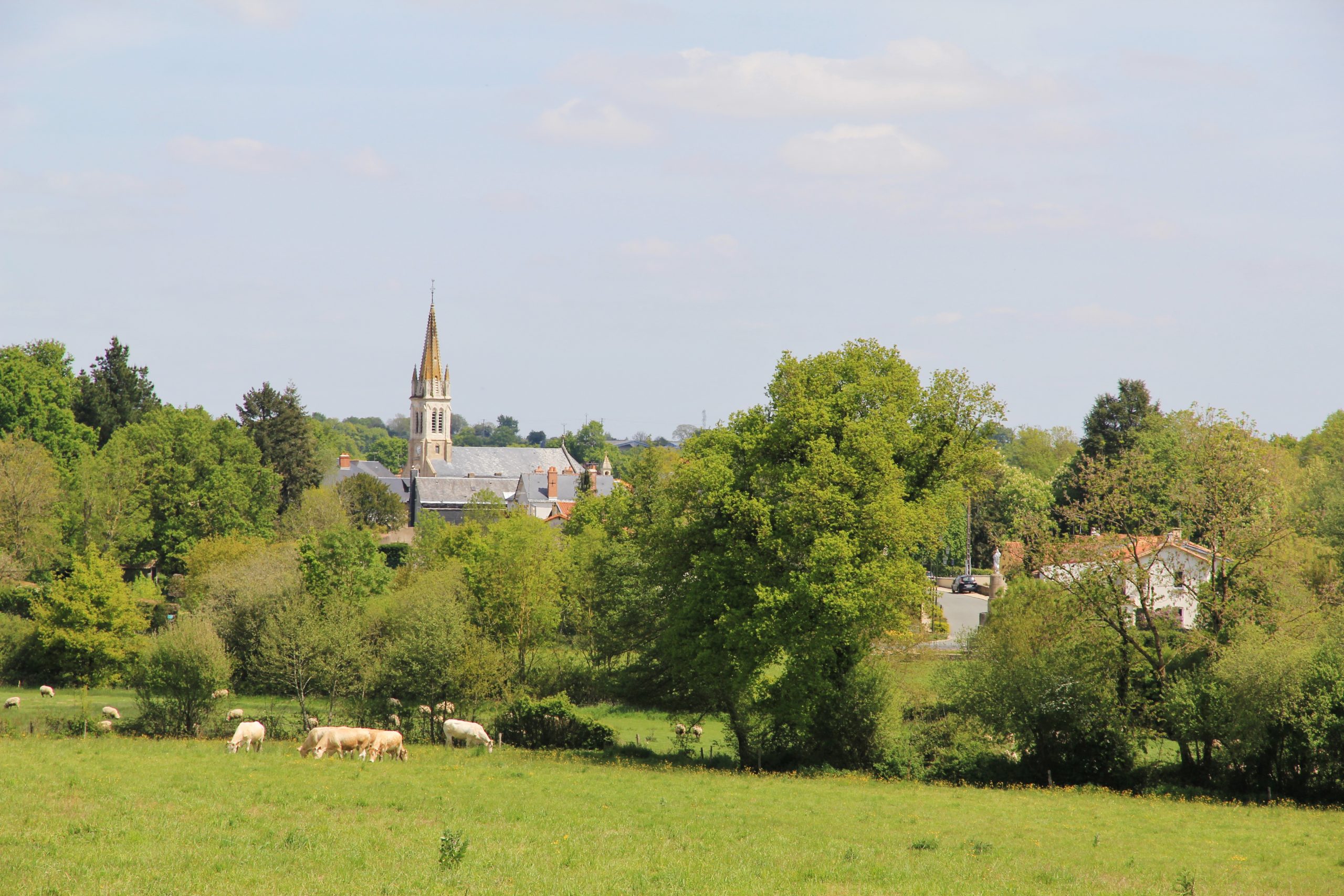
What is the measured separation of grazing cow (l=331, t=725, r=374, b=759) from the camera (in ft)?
101

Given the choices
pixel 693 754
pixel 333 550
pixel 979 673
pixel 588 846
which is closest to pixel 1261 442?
pixel 979 673

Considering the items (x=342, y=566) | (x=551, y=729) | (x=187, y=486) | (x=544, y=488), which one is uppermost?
(x=544, y=488)

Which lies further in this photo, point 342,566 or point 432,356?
point 432,356

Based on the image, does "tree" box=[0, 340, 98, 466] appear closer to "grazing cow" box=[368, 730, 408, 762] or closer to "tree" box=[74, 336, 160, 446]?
"tree" box=[74, 336, 160, 446]

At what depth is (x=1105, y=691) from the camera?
31016 millimetres

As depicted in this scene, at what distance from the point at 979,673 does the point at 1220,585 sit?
24.3 ft

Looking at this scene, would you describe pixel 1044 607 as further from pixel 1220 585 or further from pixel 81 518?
pixel 81 518

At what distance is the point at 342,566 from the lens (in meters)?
52.7

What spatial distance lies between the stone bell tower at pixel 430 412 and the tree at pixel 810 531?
13228 cm

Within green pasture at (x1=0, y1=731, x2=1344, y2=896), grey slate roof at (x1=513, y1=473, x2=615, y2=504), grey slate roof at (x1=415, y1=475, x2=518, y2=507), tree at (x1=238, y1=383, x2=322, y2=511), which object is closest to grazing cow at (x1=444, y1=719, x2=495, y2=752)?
green pasture at (x1=0, y1=731, x2=1344, y2=896)

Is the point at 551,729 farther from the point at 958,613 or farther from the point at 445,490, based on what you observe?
the point at 445,490

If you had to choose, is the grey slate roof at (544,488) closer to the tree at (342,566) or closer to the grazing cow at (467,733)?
the tree at (342,566)

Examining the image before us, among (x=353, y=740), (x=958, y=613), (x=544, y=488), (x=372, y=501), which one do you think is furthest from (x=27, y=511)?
(x=544, y=488)

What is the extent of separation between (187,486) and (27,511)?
9526 millimetres
